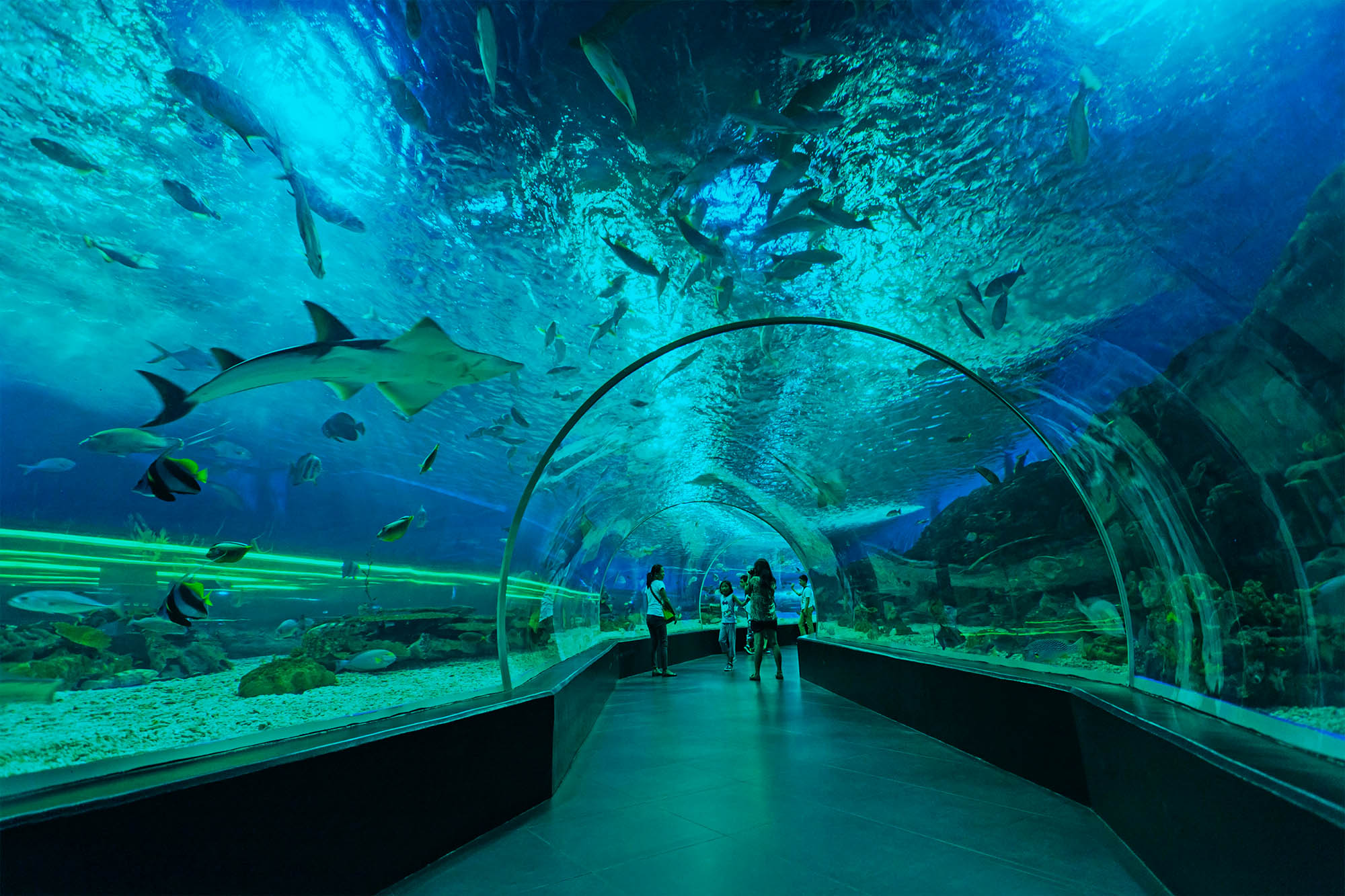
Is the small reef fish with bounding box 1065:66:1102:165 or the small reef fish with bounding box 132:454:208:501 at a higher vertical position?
the small reef fish with bounding box 1065:66:1102:165

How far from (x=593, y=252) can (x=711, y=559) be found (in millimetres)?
20417

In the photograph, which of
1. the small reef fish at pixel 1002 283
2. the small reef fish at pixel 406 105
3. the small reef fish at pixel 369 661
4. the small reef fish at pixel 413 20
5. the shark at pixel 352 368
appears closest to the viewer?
Answer: the small reef fish at pixel 413 20

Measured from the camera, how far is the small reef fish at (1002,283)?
429 centimetres

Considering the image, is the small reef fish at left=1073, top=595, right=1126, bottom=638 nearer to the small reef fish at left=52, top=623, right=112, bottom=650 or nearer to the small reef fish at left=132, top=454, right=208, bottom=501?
the small reef fish at left=132, top=454, right=208, bottom=501

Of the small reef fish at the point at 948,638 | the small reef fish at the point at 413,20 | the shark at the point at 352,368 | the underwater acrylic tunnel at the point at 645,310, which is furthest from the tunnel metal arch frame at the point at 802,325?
the small reef fish at the point at 948,638

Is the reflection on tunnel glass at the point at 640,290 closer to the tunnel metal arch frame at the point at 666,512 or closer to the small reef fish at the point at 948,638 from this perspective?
the small reef fish at the point at 948,638

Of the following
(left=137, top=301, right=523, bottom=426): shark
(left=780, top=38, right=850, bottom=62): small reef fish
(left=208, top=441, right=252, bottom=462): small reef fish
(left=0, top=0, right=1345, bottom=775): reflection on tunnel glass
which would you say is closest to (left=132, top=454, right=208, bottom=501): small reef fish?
(left=0, top=0, right=1345, bottom=775): reflection on tunnel glass

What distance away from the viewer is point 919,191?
389 centimetres

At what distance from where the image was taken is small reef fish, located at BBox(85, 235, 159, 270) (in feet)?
12.8

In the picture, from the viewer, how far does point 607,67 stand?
2771 mm

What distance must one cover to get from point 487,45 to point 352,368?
206cm

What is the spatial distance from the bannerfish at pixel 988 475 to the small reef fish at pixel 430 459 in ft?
21.1

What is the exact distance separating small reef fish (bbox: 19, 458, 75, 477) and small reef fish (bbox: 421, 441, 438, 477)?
8.54 feet

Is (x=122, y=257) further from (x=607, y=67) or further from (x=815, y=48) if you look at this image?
(x=815, y=48)
